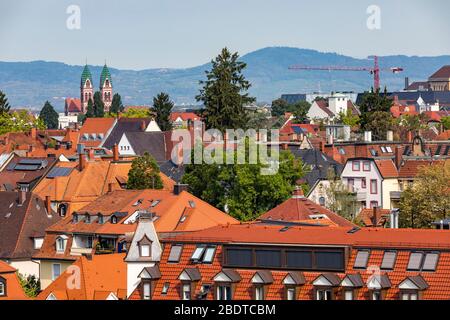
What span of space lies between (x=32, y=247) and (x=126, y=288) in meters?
16.3

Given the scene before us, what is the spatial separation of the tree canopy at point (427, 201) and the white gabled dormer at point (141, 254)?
13762 millimetres

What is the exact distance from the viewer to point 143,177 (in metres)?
54.7

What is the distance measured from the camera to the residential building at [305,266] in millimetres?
23516

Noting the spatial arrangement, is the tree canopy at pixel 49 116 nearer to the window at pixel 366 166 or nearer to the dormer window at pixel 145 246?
the window at pixel 366 166

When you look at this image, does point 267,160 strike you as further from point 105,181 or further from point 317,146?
point 317,146

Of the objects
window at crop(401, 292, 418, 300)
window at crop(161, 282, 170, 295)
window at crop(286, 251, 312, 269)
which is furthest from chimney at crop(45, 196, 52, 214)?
window at crop(401, 292, 418, 300)

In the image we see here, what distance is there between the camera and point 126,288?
31781 mm

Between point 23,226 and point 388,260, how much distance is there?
26756 mm

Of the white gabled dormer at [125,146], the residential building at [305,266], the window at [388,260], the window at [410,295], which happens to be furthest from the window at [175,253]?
the white gabled dormer at [125,146]

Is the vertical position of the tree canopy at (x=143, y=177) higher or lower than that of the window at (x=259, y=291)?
lower

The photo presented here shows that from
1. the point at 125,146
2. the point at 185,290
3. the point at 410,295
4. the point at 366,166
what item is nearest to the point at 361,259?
the point at 410,295
